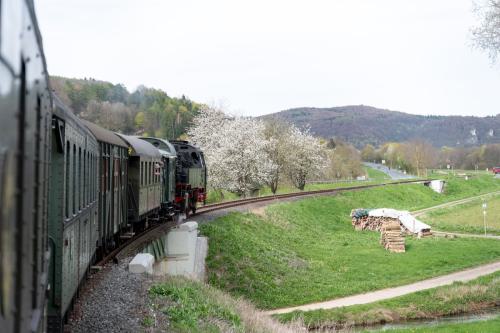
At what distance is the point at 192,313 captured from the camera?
11.3 metres

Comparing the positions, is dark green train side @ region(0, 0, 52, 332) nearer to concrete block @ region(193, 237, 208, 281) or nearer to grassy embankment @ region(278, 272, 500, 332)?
grassy embankment @ region(278, 272, 500, 332)

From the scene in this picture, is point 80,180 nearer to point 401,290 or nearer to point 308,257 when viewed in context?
point 401,290

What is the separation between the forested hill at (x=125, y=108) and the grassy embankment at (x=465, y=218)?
3538 cm

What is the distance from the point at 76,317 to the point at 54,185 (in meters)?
3.66

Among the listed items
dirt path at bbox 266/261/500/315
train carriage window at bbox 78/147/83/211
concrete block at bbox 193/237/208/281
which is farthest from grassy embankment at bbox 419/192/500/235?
train carriage window at bbox 78/147/83/211

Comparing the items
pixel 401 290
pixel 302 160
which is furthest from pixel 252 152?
pixel 401 290

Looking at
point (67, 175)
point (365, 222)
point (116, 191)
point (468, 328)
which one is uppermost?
point (67, 175)

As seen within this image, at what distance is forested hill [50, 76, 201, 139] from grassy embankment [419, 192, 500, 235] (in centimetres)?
3538

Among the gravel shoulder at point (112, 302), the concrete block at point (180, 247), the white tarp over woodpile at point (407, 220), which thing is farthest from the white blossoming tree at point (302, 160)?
the gravel shoulder at point (112, 302)

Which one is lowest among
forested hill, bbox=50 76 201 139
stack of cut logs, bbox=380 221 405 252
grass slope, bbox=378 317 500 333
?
grass slope, bbox=378 317 500 333

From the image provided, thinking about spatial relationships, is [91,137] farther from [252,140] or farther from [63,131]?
[252,140]

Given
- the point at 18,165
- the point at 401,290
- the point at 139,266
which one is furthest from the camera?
the point at 401,290

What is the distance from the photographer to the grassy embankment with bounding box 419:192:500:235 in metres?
42.2

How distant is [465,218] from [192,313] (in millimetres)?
41674
